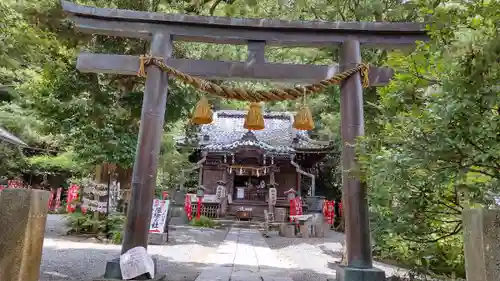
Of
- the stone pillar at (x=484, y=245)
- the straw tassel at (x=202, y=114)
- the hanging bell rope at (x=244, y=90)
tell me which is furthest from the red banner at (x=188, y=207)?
the stone pillar at (x=484, y=245)

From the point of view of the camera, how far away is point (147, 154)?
479 cm

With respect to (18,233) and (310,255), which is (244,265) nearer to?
(310,255)

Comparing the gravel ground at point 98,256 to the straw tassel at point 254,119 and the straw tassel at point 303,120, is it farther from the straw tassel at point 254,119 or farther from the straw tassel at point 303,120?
the straw tassel at point 303,120

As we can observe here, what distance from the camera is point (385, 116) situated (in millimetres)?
3684

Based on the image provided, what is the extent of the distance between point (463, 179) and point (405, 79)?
1.01 metres

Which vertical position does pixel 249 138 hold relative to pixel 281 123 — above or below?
below

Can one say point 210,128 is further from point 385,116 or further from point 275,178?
point 385,116

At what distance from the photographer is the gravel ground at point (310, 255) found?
7339 mm

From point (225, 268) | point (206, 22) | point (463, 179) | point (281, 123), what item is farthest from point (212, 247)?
point (281, 123)

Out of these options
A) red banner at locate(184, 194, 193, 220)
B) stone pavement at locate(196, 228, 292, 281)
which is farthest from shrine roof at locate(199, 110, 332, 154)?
stone pavement at locate(196, 228, 292, 281)

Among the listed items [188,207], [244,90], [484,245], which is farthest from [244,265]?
[188,207]

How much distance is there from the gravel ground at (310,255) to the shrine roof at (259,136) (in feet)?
16.6

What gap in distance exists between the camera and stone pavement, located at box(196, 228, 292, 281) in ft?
Answer: 19.1

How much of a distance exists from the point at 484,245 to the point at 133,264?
3.80 m
